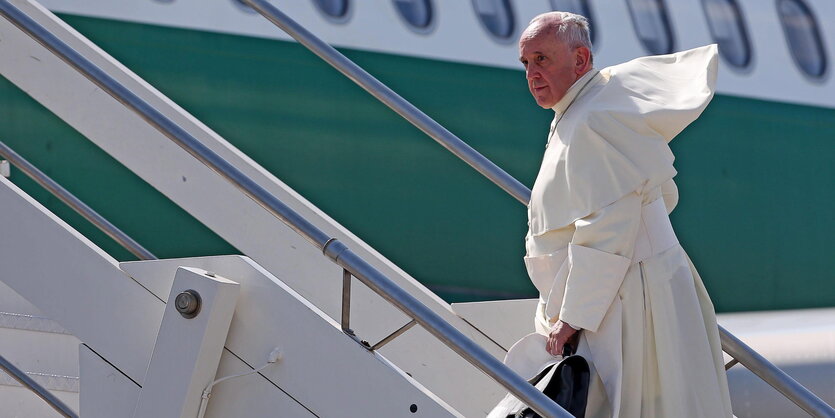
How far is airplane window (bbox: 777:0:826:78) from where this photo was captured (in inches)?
238

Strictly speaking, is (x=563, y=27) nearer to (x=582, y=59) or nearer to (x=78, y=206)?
(x=582, y=59)

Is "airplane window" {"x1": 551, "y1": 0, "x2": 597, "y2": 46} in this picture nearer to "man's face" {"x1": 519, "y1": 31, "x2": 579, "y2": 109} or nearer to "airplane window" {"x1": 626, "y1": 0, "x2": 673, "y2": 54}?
"airplane window" {"x1": 626, "y1": 0, "x2": 673, "y2": 54}

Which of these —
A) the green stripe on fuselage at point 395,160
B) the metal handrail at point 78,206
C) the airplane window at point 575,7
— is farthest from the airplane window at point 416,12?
the metal handrail at point 78,206

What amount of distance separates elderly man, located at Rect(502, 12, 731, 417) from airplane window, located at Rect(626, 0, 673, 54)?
3.58 meters

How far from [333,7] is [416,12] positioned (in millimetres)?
404

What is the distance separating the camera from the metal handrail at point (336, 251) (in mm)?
1865

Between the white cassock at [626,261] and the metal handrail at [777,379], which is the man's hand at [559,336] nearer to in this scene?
the white cassock at [626,261]

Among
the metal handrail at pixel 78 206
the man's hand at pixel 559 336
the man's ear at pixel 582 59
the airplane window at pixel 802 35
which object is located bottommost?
the metal handrail at pixel 78 206

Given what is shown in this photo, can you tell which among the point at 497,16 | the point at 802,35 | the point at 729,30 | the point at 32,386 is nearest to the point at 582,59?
the point at 32,386

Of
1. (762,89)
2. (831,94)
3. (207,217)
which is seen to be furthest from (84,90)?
(831,94)

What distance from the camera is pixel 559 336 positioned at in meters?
2.03

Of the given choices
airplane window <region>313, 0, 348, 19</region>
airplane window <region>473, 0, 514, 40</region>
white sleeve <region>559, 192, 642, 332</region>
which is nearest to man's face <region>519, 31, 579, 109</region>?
white sleeve <region>559, 192, 642, 332</region>

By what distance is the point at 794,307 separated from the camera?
5.98 metres

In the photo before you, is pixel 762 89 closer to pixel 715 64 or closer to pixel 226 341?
pixel 715 64
